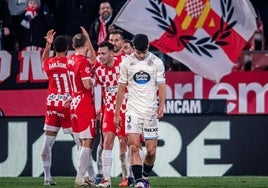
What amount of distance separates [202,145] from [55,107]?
4.28 meters

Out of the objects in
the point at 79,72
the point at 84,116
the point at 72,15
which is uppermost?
the point at 72,15

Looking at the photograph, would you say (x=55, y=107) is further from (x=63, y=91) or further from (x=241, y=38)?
(x=241, y=38)

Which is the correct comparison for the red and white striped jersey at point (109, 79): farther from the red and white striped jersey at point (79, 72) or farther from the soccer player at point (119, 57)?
the red and white striped jersey at point (79, 72)

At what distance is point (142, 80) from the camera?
61.3 feet

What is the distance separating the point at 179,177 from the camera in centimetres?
2338

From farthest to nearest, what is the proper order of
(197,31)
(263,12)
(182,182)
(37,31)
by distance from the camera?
(263,12), (37,31), (197,31), (182,182)

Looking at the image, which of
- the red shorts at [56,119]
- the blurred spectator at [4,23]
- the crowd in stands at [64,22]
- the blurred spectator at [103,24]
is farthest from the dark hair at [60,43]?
the blurred spectator at [4,23]

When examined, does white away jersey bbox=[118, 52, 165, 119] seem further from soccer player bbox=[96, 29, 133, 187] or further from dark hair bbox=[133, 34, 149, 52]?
soccer player bbox=[96, 29, 133, 187]

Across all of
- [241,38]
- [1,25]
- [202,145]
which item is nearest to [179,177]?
Result: [202,145]

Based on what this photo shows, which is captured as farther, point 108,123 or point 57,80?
point 57,80

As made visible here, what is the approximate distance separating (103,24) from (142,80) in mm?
5146

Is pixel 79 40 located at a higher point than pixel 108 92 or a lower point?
higher

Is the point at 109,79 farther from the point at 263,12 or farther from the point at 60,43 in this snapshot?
the point at 263,12

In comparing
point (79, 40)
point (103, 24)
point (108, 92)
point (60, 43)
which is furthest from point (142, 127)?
point (103, 24)
